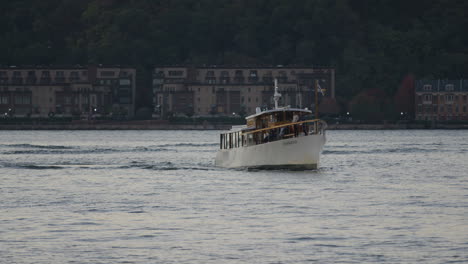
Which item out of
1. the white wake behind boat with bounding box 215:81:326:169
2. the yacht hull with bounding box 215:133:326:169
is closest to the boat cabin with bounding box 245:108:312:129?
the white wake behind boat with bounding box 215:81:326:169

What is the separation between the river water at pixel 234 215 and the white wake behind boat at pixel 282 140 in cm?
95

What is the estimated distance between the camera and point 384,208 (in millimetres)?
55688

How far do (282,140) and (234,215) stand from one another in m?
24.4

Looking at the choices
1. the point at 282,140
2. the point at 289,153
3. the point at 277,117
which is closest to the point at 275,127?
the point at 282,140

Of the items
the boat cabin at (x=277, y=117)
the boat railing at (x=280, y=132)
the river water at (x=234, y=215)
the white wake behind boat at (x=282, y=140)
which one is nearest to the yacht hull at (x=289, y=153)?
the white wake behind boat at (x=282, y=140)

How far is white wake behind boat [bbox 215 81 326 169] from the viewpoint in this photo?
7744cm

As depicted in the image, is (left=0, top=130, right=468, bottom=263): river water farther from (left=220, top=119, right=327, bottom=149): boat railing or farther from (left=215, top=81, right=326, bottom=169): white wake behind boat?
(left=220, top=119, right=327, bottom=149): boat railing

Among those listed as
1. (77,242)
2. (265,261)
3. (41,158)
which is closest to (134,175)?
(41,158)

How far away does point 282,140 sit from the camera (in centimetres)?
7731

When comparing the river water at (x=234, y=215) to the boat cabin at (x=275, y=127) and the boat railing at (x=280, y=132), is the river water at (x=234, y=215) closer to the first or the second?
the boat railing at (x=280, y=132)

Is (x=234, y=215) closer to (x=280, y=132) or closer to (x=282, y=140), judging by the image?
(x=282, y=140)

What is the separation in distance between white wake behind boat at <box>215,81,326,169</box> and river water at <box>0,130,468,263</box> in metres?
0.95

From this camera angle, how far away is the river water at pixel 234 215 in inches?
1662

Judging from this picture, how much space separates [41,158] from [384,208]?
2431 inches
